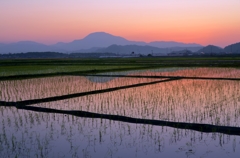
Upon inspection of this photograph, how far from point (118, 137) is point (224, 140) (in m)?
1.77

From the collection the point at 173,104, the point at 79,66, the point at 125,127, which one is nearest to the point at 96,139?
the point at 125,127

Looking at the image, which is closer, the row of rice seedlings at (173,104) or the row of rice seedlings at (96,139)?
the row of rice seedlings at (96,139)

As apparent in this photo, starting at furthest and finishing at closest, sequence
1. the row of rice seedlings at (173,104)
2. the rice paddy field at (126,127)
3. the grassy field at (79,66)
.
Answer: the grassy field at (79,66), the row of rice seedlings at (173,104), the rice paddy field at (126,127)

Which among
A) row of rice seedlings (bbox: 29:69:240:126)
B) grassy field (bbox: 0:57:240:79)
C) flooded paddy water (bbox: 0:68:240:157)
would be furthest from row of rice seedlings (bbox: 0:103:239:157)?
grassy field (bbox: 0:57:240:79)

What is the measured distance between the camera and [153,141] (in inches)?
172

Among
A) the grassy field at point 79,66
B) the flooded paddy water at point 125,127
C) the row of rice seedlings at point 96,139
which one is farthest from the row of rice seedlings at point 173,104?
the grassy field at point 79,66

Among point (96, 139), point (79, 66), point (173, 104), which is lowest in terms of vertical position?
point (96, 139)

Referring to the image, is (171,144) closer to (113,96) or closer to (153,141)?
(153,141)

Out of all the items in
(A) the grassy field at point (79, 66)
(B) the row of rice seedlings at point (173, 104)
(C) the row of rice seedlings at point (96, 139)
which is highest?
(A) the grassy field at point (79, 66)

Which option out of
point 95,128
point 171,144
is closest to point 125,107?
point 95,128

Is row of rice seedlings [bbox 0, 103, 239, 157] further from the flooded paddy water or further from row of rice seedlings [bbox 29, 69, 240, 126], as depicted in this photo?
row of rice seedlings [bbox 29, 69, 240, 126]

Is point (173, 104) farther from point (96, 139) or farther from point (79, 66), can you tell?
point (79, 66)

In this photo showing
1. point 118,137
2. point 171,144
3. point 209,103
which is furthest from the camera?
point 209,103

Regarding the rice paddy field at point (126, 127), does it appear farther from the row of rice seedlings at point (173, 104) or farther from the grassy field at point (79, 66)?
the grassy field at point (79, 66)
